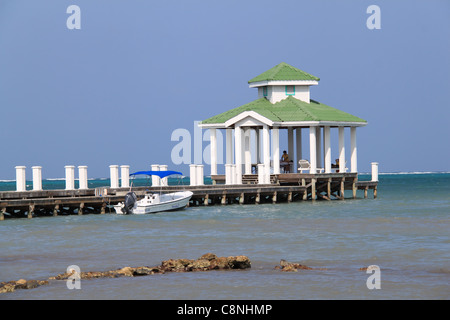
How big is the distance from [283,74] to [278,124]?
6387mm

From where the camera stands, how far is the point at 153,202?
162 ft

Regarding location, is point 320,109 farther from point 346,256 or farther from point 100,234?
point 346,256

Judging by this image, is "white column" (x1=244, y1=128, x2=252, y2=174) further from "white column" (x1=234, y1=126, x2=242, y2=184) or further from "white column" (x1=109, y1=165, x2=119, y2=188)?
"white column" (x1=109, y1=165, x2=119, y2=188)

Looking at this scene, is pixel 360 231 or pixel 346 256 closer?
pixel 346 256

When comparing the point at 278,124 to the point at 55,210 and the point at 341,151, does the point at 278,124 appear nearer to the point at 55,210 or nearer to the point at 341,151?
the point at 341,151

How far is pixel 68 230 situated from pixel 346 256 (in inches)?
630

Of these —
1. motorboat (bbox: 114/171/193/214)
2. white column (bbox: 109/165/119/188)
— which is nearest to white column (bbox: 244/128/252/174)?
motorboat (bbox: 114/171/193/214)

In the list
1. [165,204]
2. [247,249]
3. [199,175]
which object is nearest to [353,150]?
[199,175]

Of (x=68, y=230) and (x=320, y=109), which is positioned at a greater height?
(x=320, y=109)

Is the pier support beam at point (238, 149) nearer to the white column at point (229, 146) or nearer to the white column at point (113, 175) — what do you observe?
the white column at point (229, 146)

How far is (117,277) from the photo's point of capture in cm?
2433
